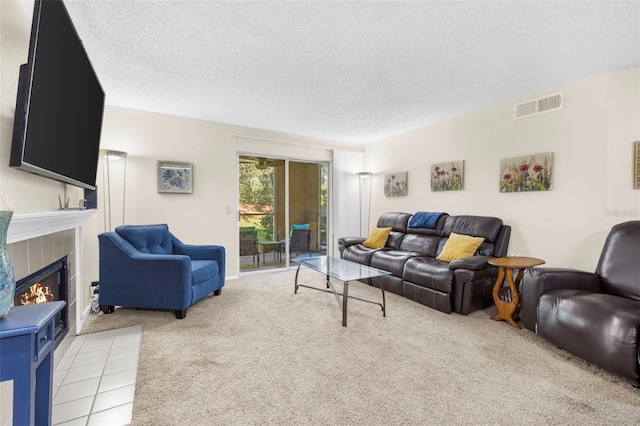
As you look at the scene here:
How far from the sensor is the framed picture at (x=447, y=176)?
4.06 m

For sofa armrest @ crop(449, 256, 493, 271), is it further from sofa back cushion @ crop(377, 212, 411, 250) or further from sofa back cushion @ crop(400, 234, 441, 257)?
sofa back cushion @ crop(377, 212, 411, 250)

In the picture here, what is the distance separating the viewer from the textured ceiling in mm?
1899

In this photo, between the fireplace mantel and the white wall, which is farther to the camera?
the white wall

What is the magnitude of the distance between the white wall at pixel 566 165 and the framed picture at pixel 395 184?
2.86ft

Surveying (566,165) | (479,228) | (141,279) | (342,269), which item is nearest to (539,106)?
(566,165)

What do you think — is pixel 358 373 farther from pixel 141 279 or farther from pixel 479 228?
pixel 479 228

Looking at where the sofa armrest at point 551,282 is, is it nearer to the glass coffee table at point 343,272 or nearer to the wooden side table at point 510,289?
the wooden side table at point 510,289

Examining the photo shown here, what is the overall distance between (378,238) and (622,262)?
273 centimetres

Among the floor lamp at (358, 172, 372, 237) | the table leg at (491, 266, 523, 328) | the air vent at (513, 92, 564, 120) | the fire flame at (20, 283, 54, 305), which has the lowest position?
the table leg at (491, 266, 523, 328)

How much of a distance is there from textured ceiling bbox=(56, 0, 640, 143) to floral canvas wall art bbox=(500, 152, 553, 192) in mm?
739

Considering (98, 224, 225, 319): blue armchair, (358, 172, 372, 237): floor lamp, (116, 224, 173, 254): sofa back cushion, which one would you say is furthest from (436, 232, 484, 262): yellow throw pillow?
(116, 224, 173, 254): sofa back cushion

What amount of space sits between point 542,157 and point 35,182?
14.2ft

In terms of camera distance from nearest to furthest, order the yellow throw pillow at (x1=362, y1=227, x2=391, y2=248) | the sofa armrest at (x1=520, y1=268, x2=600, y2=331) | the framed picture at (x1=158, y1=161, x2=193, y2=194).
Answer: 1. the sofa armrest at (x1=520, y1=268, x2=600, y2=331)
2. the framed picture at (x1=158, y1=161, x2=193, y2=194)
3. the yellow throw pillow at (x1=362, y1=227, x2=391, y2=248)

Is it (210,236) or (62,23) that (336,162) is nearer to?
(210,236)
